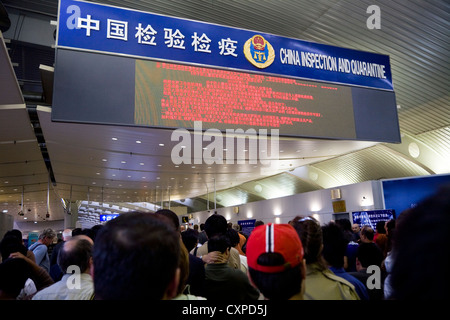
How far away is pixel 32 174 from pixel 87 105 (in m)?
10.9

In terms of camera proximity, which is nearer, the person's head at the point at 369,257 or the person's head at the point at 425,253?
the person's head at the point at 425,253

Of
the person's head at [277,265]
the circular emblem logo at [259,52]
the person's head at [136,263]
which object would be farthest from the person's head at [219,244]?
the circular emblem logo at [259,52]

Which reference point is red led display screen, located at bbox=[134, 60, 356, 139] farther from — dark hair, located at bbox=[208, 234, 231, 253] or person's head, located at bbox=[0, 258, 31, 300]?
person's head, located at bbox=[0, 258, 31, 300]

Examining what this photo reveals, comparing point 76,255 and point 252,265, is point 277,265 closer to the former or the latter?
point 252,265

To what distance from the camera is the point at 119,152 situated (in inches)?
375

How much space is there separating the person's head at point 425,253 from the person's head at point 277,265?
1.95ft

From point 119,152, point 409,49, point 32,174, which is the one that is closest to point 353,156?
point 409,49

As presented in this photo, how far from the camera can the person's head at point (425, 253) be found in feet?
2.15

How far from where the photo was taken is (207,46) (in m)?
6.38

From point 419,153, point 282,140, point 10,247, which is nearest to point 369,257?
point 10,247

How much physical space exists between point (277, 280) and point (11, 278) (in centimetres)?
155

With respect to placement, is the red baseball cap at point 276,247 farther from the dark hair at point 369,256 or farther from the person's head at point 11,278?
the dark hair at point 369,256

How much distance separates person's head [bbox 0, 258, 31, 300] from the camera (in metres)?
1.88

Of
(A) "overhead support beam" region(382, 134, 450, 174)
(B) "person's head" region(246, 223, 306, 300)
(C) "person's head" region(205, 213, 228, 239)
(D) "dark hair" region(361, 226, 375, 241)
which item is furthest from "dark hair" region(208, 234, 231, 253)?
(A) "overhead support beam" region(382, 134, 450, 174)
